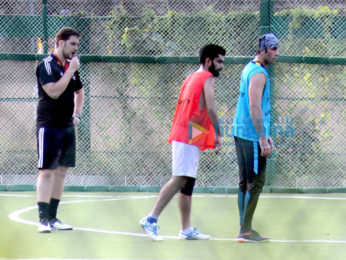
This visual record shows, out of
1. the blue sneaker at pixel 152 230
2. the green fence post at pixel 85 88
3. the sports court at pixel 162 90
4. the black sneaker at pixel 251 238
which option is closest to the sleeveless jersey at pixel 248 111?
the black sneaker at pixel 251 238

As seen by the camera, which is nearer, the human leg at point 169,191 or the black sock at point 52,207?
the human leg at point 169,191

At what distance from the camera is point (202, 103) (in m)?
6.50

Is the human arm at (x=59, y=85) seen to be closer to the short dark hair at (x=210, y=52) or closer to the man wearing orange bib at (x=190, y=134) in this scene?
the man wearing orange bib at (x=190, y=134)

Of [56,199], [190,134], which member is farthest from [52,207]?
[190,134]

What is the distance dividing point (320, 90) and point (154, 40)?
2079 mm

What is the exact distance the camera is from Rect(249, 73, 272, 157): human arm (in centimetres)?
625

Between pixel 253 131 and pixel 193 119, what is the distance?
475 mm

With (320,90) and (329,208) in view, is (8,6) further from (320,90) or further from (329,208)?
(329,208)

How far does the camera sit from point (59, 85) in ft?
21.9

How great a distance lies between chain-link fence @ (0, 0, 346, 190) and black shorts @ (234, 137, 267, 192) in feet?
11.0

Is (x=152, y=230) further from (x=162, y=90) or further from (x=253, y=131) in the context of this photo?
(x=162, y=90)

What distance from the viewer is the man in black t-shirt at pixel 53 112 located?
265 inches

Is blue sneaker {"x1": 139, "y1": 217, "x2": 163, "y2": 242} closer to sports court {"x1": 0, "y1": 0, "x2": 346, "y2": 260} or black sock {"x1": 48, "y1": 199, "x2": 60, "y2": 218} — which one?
black sock {"x1": 48, "y1": 199, "x2": 60, "y2": 218}

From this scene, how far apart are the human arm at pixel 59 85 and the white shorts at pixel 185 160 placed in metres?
1.03
